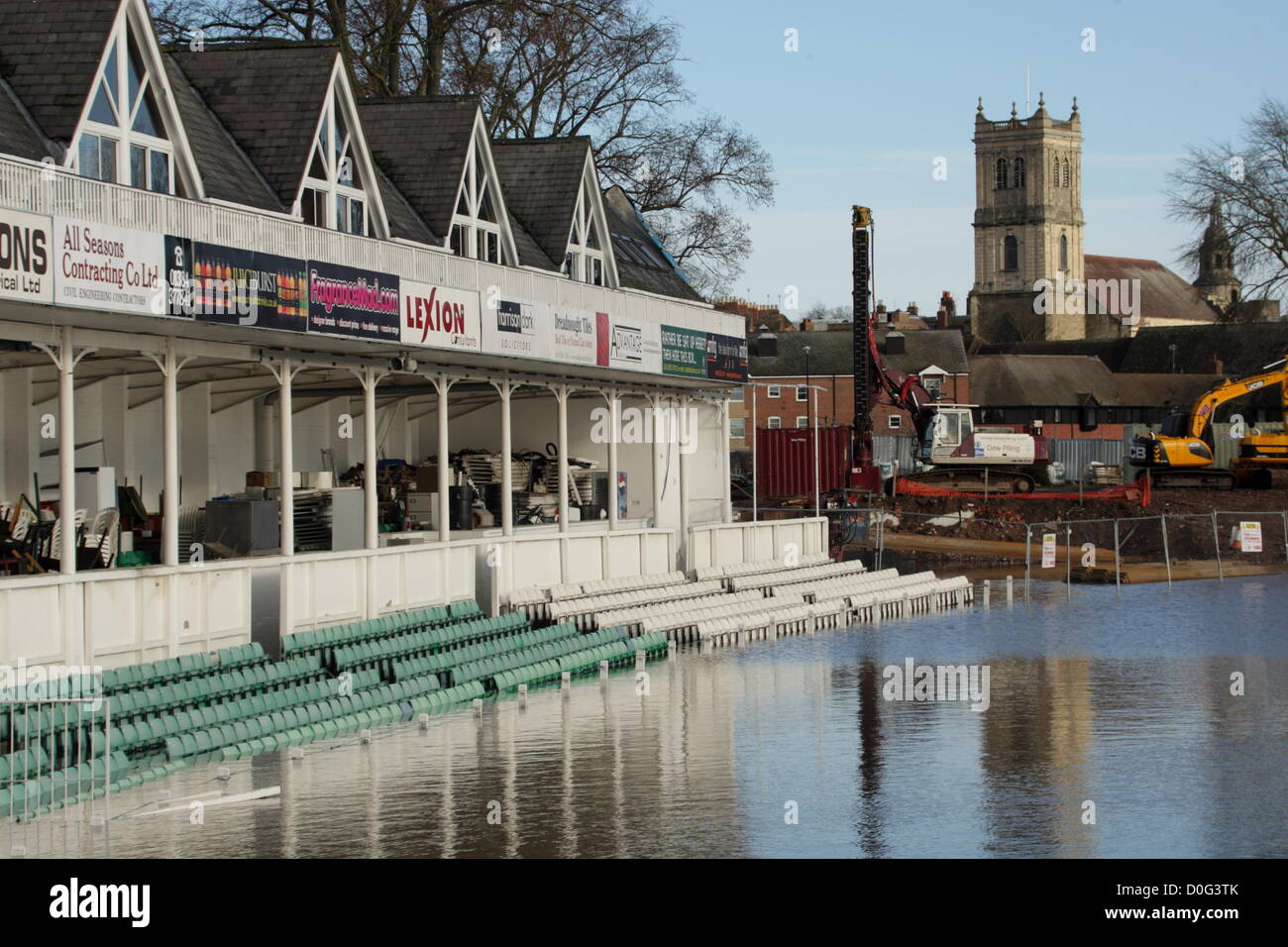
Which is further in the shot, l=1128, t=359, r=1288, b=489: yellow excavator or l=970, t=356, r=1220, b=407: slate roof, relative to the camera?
l=970, t=356, r=1220, b=407: slate roof

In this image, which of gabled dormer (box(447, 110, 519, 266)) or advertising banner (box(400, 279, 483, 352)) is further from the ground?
gabled dormer (box(447, 110, 519, 266))

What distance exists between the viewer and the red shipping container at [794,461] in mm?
63500

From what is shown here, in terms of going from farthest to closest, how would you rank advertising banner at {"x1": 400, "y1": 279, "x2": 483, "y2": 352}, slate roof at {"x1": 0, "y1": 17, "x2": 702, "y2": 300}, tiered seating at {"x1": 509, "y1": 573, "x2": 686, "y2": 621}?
tiered seating at {"x1": 509, "y1": 573, "x2": 686, "y2": 621} < advertising banner at {"x1": 400, "y1": 279, "x2": 483, "y2": 352} < slate roof at {"x1": 0, "y1": 17, "x2": 702, "y2": 300}

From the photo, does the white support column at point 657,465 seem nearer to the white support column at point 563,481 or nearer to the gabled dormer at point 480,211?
the white support column at point 563,481

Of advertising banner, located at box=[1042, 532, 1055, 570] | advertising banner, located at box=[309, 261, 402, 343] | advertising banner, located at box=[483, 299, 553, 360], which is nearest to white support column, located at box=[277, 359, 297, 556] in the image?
advertising banner, located at box=[309, 261, 402, 343]

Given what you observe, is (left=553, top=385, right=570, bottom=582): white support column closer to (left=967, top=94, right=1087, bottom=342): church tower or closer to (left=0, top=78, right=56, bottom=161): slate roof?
(left=0, top=78, right=56, bottom=161): slate roof

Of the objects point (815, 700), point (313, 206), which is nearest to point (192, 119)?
point (313, 206)

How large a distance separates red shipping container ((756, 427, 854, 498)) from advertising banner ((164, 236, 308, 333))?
41696 mm

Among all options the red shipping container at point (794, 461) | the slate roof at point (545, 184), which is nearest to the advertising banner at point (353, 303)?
the slate roof at point (545, 184)

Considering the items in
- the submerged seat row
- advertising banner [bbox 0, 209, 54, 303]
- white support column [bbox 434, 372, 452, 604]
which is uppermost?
advertising banner [bbox 0, 209, 54, 303]

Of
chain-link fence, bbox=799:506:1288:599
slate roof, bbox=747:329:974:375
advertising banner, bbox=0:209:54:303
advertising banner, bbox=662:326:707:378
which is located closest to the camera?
advertising banner, bbox=0:209:54:303

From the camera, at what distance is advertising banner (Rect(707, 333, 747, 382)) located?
125 ft

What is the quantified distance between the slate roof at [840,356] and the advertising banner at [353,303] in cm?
6978

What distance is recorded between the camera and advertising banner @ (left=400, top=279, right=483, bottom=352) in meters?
25.7
